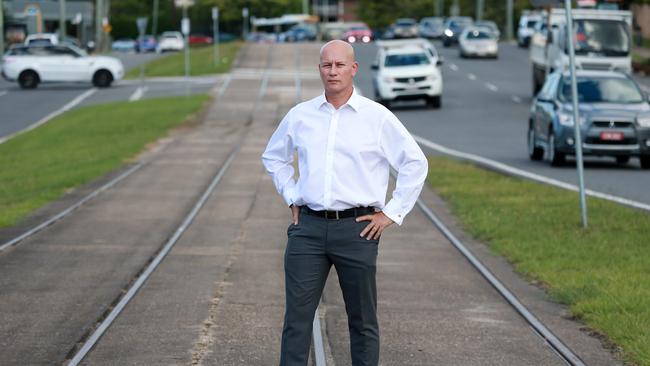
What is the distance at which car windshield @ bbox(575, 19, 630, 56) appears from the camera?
4003 cm

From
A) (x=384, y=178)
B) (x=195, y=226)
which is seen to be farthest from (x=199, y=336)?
(x=195, y=226)

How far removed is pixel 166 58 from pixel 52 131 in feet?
143

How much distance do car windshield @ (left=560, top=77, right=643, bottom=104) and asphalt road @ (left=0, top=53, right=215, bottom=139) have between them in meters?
18.2

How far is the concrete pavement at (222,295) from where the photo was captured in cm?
879

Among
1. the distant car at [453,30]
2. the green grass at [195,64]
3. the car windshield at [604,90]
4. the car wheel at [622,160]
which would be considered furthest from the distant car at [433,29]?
the car windshield at [604,90]

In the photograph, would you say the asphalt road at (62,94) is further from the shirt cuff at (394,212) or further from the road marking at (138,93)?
the shirt cuff at (394,212)

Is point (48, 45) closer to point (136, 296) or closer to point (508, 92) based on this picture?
point (508, 92)

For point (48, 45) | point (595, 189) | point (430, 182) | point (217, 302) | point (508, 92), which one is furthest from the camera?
point (48, 45)

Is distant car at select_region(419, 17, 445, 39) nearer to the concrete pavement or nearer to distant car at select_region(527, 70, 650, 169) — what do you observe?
distant car at select_region(527, 70, 650, 169)

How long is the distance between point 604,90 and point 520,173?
112 inches

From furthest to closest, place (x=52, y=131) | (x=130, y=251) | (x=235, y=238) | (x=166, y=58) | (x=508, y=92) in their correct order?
(x=166, y=58) < (x=508, y=92) < (x=52, y=131) < (x=235, y=238) < (x=130, y=251)

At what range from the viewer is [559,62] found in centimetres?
3909

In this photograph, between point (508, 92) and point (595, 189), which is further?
point (508, 92)

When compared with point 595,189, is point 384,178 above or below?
above
